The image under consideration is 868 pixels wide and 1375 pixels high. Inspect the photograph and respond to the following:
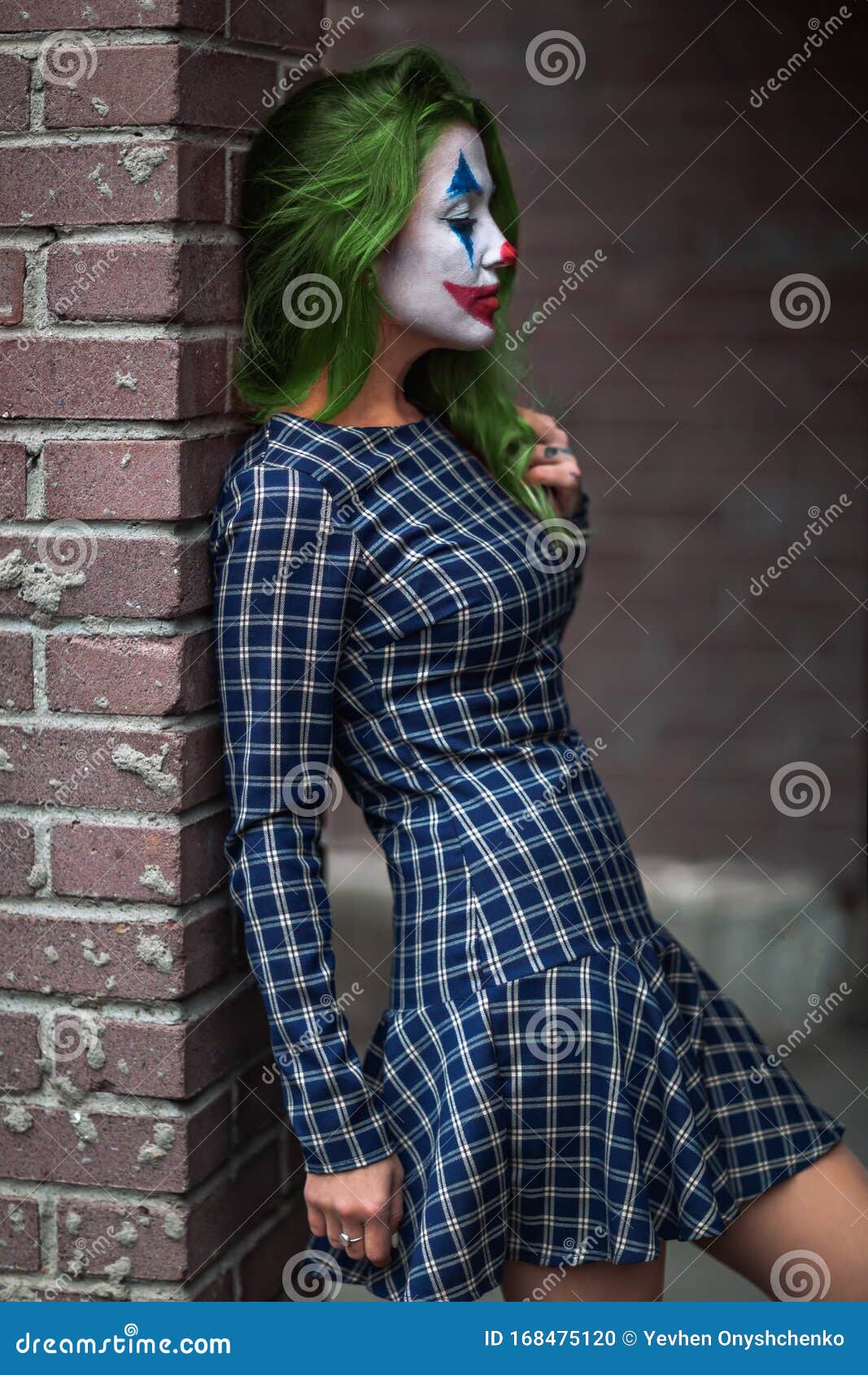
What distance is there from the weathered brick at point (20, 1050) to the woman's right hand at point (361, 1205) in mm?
350

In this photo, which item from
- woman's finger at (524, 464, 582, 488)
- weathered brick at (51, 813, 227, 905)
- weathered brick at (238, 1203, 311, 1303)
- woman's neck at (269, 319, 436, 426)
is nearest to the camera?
weathered brick at (51, 813, 227, 905)

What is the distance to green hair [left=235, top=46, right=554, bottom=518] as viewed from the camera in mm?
1693

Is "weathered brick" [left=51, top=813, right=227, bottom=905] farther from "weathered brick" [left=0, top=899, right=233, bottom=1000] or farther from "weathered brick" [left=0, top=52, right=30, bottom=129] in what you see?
"weathered brick" [left=0, top=52, right=30, bottom=129]

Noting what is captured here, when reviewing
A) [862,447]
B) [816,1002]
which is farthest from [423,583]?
[816,1002]

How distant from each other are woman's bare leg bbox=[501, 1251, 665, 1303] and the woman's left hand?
1.01 metres

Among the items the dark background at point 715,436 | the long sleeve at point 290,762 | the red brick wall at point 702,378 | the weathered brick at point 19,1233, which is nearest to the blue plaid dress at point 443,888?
the long sleeve at point 290,762

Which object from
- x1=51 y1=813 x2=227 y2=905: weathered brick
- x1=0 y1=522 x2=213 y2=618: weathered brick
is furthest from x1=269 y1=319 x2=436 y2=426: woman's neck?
x1=51 y1=813 x2=227 y2=905: weathered brick

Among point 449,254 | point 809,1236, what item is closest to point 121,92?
point 449,254

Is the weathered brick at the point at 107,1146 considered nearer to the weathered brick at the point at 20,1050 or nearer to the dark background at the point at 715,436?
the weathered brick at the point at 20,1050

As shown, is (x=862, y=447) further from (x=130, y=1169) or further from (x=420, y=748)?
(x=130, y=1169)

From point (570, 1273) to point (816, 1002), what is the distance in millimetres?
2195

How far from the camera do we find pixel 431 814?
1.71 meters

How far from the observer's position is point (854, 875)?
3.69 metres

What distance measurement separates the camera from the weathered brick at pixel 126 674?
164cm
